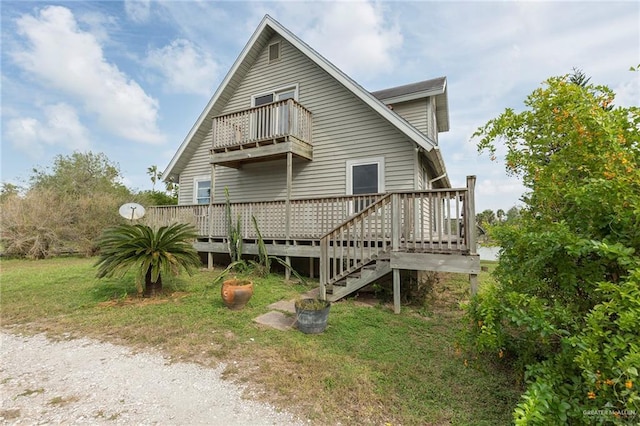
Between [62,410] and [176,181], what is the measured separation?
12.0 meters

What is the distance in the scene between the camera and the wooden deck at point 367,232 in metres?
5.25

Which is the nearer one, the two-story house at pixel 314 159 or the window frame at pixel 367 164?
the two-story house at pixel 314 159

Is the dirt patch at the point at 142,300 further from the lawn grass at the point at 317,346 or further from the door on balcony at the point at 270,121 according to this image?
the door on balcony at the point at 270,121

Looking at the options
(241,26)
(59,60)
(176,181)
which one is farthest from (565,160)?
(59,60)

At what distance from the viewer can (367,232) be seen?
6777mm

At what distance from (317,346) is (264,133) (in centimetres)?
713

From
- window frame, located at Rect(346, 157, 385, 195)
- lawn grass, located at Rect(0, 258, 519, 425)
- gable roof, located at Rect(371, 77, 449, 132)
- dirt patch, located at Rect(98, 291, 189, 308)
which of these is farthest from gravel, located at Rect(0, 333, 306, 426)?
gable roof, located at Rect(371, 77, 449, 132)

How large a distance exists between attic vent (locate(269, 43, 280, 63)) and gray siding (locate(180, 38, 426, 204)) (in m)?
0.20

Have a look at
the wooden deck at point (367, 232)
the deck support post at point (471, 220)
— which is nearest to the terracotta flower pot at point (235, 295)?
the wooden deck at point (367, 232)

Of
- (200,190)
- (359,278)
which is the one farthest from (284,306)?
(200,190)

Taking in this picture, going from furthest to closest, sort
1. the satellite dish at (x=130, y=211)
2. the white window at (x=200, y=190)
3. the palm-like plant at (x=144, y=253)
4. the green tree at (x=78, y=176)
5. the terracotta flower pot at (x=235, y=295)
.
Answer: the green tree at (x=78, y=176), the white window at (x=200, y=190), the satellite dish at (x=130, y=211), the palm-like plant at (x=144, y=253), the terracotta flower pot at (x=235, y=295)

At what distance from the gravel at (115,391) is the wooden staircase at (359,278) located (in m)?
3.12

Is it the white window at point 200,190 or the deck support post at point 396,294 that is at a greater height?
the white window at point 200,190

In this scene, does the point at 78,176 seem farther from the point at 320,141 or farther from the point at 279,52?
the point at 320,141
